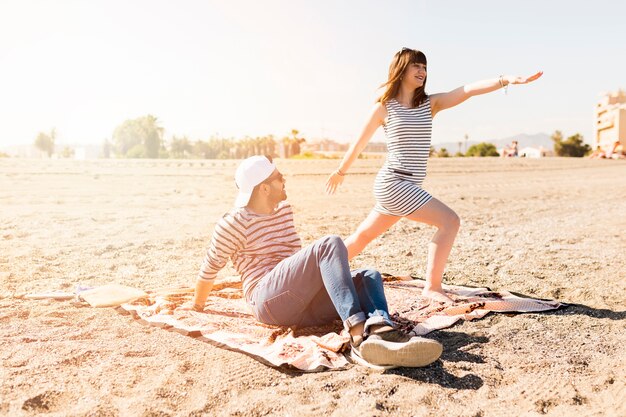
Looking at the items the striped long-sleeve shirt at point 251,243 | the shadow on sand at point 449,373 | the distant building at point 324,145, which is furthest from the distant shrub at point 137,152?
the shadow on sand at point 449,373

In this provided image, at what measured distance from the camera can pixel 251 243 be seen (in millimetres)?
4121

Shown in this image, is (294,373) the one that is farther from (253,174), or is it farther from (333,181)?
(333,181)

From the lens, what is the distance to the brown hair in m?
4.75

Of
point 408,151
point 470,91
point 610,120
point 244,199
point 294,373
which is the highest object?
point 610,120

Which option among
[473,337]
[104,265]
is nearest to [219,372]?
[473,337]

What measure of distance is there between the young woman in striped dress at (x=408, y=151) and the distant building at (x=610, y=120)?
5237 cm

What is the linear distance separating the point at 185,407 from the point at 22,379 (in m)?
0.99

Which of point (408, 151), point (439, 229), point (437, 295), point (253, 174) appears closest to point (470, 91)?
point (408, 151)

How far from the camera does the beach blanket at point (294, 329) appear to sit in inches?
146

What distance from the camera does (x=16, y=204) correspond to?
461 inches

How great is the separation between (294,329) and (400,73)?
2.10 meters

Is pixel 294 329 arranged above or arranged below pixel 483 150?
below

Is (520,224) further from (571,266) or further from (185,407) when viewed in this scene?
(185,407)

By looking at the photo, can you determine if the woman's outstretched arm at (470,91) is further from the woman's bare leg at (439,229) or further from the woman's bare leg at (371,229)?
the woman's bare leg at (371,229)
